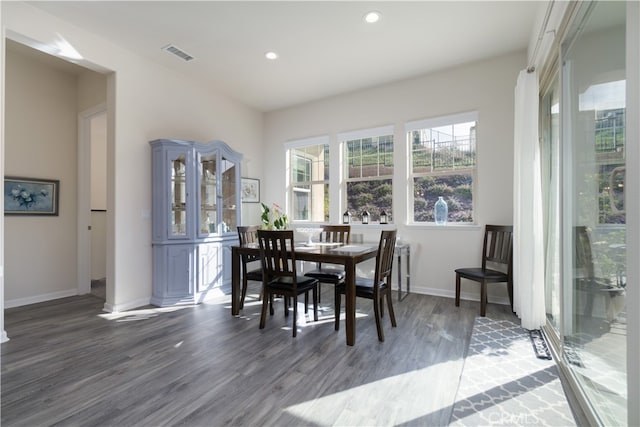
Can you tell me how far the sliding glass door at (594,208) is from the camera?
145cm

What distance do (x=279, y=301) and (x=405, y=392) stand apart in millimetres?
2155

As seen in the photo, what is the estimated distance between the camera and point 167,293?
141 inches

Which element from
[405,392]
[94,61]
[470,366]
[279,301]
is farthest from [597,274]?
[94,61]

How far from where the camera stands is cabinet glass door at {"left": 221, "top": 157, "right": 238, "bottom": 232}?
13.8ft

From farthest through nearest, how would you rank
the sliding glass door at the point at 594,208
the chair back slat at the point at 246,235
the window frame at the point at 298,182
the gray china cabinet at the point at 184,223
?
the window frame at the point at 298,182, the gray china cabinet at the point at 184,223, the chair back slat at the point at 246,235, the sliding glass door at the point at 594,208

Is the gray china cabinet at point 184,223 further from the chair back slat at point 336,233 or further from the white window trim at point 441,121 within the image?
the white window trim at point 441,121

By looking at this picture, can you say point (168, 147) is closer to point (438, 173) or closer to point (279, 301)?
point (279, 301)

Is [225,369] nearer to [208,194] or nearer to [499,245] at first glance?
[208,194]

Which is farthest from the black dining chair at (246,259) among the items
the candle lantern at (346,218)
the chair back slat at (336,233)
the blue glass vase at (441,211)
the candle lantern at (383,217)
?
the blue glass vase at (441,211)

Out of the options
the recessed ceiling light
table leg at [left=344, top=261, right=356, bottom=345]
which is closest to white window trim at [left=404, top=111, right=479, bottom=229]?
the recessed ceiling light

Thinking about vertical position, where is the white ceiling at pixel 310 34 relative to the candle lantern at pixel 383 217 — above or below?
above

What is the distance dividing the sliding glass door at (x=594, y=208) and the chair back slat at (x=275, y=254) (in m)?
2.07

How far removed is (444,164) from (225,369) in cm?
352

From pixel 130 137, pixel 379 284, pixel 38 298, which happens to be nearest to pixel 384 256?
pixel 379 284
